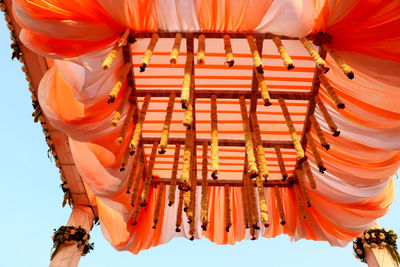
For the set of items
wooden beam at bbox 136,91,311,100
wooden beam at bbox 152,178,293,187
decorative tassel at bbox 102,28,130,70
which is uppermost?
wooden beam at bbox 136,91,311,100

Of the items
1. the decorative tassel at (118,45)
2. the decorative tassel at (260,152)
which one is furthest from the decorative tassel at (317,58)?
the decorative tassel at (118,45)

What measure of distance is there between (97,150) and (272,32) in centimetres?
216

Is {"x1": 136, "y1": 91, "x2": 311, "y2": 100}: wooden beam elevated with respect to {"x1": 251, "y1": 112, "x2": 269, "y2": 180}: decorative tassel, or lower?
elevated

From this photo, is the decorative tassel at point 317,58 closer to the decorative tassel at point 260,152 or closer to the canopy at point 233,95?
the canopy at point 233,95

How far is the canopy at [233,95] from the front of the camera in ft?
9.77

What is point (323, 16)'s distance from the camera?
301cm

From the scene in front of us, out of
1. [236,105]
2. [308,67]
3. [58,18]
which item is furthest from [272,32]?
[58,18]

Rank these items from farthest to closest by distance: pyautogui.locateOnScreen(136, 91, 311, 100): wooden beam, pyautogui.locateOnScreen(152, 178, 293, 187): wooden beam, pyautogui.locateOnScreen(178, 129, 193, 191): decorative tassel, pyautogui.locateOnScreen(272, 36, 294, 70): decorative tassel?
pyautogui.locateOnScreen(152, 178, 293, 187): wooden beam → pyautogui.locateOnScreen(136, 91, 311, 100): wooden beam → pyautogui.locateOnScreen(178, 129, 193, 191): decorative tassel → pyautogui.locateOnScreen(272, 36, 294, 70): decorative tassel

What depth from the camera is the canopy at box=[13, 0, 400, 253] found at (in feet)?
9.77

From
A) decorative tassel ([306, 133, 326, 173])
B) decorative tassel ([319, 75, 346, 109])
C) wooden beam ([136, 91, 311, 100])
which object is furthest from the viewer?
wooden beam ([136, 91, 311, 100])

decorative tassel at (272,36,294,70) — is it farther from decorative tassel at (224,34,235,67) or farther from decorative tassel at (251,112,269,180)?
decorative tassel at (251,112,269,180)

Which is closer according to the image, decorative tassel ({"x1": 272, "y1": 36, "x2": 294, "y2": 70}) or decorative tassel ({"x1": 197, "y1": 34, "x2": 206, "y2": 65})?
decorative tassel ({"x1": 272, "y1": 36, "x2": 294, "y2": 70})

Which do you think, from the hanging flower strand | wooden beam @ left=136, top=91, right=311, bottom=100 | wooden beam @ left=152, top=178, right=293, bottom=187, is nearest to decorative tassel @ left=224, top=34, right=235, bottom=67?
the hanging flower strand

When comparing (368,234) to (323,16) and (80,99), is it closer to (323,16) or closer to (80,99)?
(323,16)
